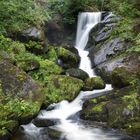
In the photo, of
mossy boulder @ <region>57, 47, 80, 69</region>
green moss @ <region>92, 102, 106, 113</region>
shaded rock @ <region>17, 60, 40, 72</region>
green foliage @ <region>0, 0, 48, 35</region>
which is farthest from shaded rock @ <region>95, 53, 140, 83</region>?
green foliage @ <region>0, 0, 48, 35</region>

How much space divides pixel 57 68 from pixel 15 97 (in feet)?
14.3

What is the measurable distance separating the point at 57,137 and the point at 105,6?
41.1 ft

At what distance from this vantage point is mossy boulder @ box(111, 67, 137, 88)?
1074cm

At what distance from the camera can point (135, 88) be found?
10078mm

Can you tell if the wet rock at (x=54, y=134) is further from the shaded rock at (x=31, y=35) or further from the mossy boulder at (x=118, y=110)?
the shaded rock at (x=31, y=35)

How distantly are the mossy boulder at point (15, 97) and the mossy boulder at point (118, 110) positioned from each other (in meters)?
1.64

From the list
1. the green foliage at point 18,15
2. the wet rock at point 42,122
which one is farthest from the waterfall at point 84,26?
the wet rock at point 42,122

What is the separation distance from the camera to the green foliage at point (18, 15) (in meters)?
11.8

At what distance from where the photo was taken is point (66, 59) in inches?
541

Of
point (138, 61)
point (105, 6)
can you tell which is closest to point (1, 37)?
point (138, 61)

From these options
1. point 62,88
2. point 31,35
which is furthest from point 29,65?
point 31,35

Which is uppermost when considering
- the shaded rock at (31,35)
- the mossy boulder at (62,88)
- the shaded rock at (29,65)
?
the shaded rock at (31,35)

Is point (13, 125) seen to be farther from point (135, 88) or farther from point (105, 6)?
point (105, 6)

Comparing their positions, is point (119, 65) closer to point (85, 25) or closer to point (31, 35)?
point (31, 35)
